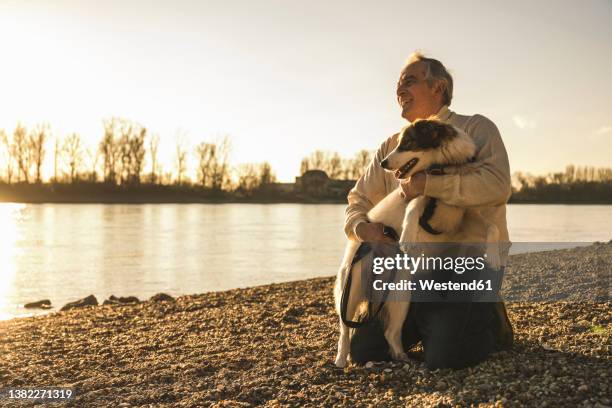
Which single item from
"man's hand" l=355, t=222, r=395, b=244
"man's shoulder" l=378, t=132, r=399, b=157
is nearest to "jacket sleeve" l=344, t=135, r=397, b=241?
"man's shoulder" l=378, t=132, r=399, b=157

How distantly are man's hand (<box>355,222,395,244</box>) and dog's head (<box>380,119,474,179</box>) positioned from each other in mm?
484

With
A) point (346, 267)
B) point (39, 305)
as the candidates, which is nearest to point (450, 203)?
point (346, 267)

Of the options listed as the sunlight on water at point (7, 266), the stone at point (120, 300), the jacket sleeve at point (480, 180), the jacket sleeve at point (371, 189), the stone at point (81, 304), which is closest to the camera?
the jacket sleeve at point (480, 180)

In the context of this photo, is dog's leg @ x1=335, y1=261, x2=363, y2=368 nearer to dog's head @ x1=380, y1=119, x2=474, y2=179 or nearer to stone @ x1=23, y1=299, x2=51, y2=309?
dog's head @ x1=380, y1=119, x2=474, y2=179

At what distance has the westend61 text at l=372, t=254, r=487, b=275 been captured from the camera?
4.15m

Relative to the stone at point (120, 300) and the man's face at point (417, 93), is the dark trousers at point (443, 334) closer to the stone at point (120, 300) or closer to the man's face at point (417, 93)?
the man's face at point (417, 93)

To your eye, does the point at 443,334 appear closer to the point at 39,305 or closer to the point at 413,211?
the point at 413,211

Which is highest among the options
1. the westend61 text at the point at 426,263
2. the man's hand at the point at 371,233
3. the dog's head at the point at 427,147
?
the dog's head at the point at 427,147

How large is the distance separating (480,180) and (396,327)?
51.9 inches

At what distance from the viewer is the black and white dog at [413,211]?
13.4 ft

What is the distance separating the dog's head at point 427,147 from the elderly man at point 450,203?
110mm

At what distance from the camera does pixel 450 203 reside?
409 centimetres

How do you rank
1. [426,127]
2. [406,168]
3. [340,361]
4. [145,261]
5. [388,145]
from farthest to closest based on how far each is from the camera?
[145,261] → [388,145] → [340,361] → [406,168] → [426,127]

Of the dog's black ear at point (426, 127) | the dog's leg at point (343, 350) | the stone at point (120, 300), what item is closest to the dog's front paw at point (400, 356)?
the dog's leg at point (343, 350)
